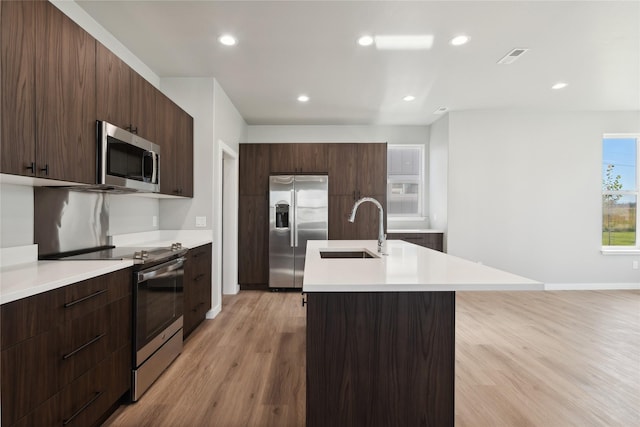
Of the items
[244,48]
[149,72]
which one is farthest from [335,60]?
[149,72]

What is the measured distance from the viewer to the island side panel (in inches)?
57.6

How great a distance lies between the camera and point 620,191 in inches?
202

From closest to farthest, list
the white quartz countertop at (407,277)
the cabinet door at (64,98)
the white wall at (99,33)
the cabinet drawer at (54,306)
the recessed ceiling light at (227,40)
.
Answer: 1. the cabinet drawer at (54,306)
2. the white quartz countertop at (407,277)
3. the cabinet door at (64,98)
4. the white wall at (99,33)
5. the recessed ceiling light at (227,40)

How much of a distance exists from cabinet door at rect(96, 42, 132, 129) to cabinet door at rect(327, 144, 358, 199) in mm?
3039

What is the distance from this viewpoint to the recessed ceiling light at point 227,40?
2.80 meters

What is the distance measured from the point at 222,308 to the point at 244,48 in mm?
2872

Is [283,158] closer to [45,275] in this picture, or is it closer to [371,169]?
[371,169]

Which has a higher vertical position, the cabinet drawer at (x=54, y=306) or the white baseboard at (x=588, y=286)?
the cabinet drawer at (x=54, y=306)

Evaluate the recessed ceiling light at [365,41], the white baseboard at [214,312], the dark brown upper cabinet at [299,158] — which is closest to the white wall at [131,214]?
the white baseboard at [214,312]

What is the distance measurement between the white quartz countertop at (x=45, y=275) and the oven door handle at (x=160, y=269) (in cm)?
13

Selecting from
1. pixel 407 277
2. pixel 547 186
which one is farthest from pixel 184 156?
pixel 547 186

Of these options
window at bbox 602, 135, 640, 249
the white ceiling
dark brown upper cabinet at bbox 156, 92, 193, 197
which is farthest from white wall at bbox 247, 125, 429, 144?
window at bbox 602, 135, 640, 249

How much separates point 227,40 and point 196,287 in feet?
7.30

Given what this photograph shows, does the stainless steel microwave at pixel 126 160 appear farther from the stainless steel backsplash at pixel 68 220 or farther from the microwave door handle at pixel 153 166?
the stainless steel backsplash at pixel 68 220
